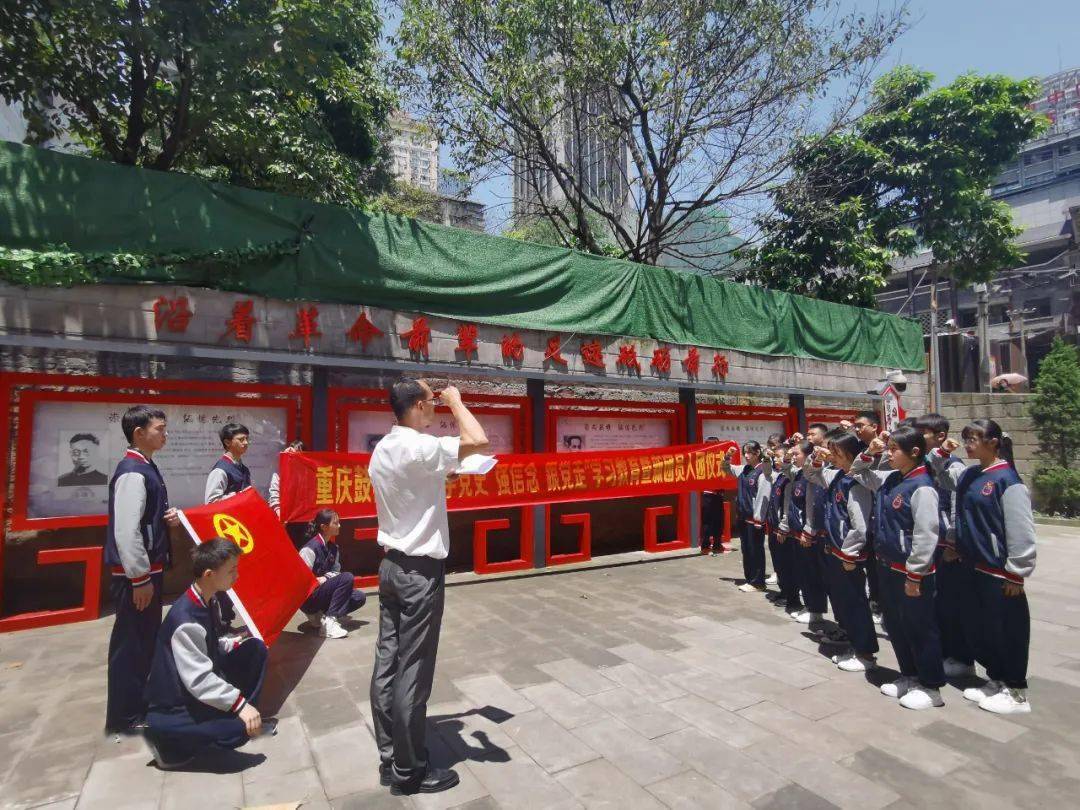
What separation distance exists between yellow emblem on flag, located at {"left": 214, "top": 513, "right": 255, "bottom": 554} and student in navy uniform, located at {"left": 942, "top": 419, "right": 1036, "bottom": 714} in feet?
16.1

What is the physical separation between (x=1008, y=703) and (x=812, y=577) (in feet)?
6.09

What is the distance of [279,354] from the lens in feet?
22.1

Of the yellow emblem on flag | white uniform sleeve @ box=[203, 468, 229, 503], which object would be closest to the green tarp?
white uniform sleeve @ box=[203, 468, 229, 503]

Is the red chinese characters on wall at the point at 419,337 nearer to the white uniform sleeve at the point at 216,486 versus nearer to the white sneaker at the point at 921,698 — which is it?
the white uniform sleeve at the point at 216,486

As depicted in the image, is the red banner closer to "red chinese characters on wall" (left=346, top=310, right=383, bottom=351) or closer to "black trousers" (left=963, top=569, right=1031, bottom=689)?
"red chinese characters on wall" (left=346, top=310, right=383, bottom=351)

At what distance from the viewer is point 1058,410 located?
612 inches

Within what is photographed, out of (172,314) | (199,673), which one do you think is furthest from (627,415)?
(199,673)

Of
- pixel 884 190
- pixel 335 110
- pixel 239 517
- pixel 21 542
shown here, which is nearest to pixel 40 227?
pixel 21 542

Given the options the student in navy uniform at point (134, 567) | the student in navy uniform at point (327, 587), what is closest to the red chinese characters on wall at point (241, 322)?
the student in navy uniform at point (327, 587)

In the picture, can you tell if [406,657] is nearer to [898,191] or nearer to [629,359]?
[629,359]

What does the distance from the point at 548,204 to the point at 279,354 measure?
929 cm

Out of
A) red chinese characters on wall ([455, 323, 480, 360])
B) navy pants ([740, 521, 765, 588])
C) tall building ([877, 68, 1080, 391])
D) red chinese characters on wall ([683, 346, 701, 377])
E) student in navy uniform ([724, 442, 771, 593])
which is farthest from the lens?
tall building ([877, 68, 1080, 391])

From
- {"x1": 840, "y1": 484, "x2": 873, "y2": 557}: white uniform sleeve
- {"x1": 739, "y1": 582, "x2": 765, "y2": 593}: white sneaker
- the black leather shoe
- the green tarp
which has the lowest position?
{"x1": 739, "y1": 582, "x2": 765, "y2": 593}: white sneaker

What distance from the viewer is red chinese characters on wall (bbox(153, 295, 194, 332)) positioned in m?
6.12
